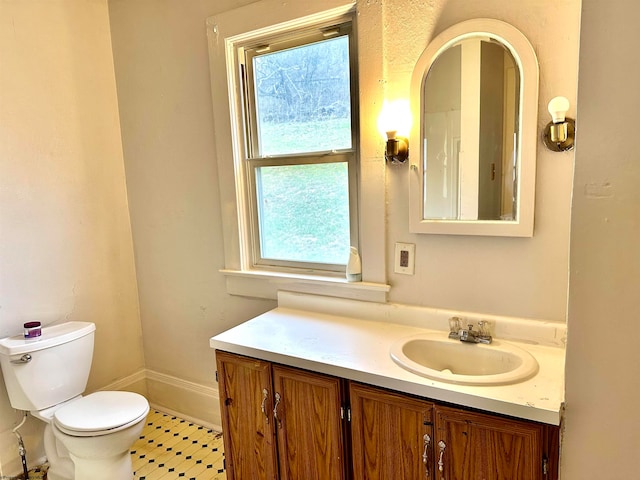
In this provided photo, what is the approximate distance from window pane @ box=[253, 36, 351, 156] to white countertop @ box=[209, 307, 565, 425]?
0.84 meters

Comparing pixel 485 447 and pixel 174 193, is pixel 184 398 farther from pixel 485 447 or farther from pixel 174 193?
pixel 485 447

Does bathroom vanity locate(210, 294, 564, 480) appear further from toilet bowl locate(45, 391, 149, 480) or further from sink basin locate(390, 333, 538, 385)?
toilet bowl locate(45, 391, 149, 480)

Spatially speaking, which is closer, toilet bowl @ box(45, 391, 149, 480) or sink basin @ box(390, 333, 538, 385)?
sink basin @ box(390, 333, 538, 385)

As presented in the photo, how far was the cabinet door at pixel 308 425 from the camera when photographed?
150 cm

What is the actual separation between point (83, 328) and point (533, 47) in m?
2.39

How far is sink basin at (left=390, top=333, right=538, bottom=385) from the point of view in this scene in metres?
1.36

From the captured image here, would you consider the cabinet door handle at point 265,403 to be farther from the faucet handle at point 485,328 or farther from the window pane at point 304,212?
the faucet handle at point 485,328

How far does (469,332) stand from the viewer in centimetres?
161

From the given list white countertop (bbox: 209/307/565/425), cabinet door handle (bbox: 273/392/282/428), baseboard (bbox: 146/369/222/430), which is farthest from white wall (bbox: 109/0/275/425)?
cabinet door handle (bbox: 273/392/282/428)

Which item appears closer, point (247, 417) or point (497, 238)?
point (497, 238)

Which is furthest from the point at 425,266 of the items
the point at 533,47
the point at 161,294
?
the point at 161,294

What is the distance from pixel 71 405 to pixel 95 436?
11.8 inches

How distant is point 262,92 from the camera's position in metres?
2.16

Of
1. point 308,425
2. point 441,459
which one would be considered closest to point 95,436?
point 308,425
